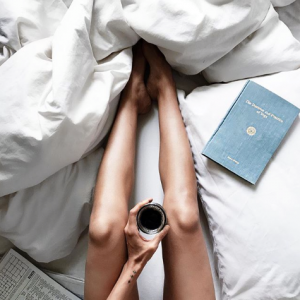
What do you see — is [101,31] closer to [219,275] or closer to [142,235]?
[142,235]

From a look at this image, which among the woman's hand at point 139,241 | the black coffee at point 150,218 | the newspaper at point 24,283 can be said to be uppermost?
the black coffee at point 150,218

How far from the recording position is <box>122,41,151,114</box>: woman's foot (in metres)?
1.13

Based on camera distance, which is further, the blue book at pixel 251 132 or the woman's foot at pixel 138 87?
the woman's foot at pixel 138 87

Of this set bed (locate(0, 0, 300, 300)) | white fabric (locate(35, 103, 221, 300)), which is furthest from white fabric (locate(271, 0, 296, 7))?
white fabric (locate(35, 103, 221, 300))

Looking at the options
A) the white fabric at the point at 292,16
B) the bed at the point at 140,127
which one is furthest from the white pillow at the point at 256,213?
the white fabric at the point at 292,16

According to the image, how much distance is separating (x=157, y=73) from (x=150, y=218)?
48 centimetres

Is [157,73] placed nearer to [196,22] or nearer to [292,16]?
[196,22]

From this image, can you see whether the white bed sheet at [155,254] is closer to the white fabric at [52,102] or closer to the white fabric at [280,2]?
the white fabric at [52,102]

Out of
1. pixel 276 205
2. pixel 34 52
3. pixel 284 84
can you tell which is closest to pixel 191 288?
pixel 276 205

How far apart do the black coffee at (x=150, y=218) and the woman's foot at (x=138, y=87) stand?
0.39 m

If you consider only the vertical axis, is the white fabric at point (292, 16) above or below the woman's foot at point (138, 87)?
above

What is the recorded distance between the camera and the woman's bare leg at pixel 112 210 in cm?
92

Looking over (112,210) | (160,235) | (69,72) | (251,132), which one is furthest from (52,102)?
(251,132)

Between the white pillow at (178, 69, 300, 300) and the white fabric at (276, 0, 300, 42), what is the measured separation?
239mm
